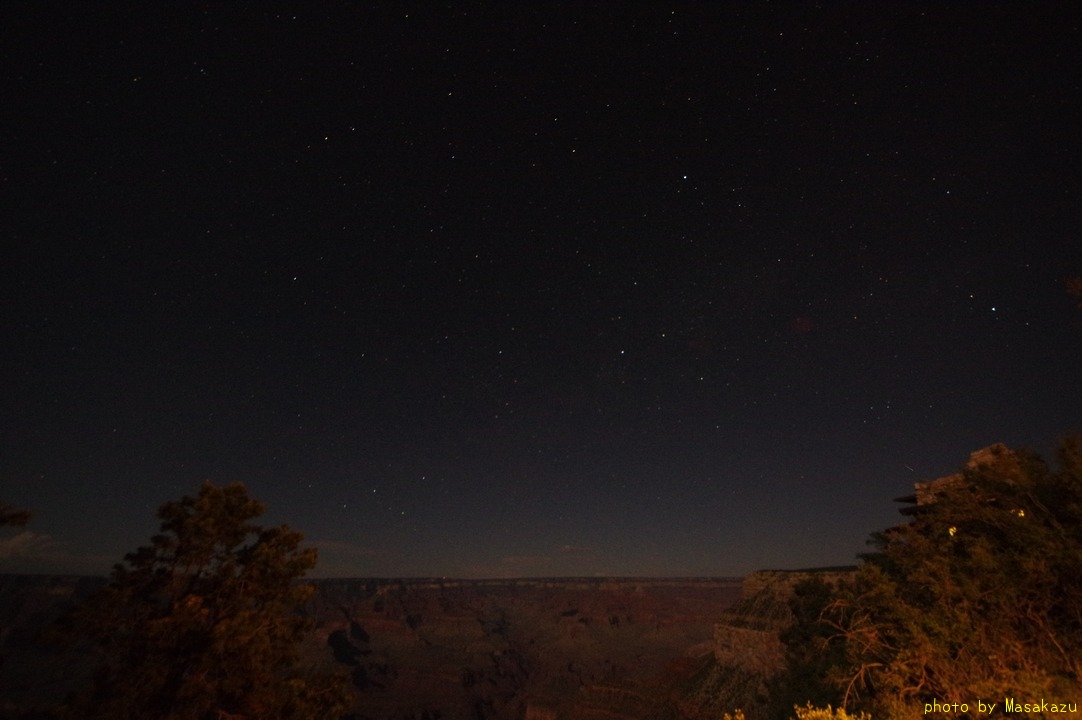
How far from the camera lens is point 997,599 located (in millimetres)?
11492

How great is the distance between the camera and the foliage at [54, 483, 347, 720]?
461 inches

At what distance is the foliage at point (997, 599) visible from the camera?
10758 millimetres

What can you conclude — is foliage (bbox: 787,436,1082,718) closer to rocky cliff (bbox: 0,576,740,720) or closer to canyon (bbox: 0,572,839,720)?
canyon (bbox: 0,572,839,720)

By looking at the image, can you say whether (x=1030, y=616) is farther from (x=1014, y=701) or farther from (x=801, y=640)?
(x=801, y=640)

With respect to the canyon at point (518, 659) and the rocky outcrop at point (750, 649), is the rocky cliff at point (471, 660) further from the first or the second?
the rocky outcrop at point (750, 649)

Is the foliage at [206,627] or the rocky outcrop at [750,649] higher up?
the foliage at [206,627]

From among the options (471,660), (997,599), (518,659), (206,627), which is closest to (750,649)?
(997,599)

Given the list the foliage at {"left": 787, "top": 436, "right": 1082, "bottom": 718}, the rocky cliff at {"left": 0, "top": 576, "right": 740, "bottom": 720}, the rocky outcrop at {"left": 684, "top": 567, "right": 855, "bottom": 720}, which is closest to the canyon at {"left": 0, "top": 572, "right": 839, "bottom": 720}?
the rocky outcrop at {"left": 684, "top": 567, "right": 855, "bottom": 720}

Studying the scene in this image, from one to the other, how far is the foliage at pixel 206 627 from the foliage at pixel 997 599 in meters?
14.5

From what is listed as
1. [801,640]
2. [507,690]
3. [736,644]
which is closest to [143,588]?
[801,640]

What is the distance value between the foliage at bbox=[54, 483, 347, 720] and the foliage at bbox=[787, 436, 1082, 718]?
14.5 meters

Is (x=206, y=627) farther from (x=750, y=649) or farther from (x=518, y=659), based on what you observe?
(x=518, y=659)

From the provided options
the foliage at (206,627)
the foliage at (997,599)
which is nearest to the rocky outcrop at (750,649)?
the foliage at (997,599)

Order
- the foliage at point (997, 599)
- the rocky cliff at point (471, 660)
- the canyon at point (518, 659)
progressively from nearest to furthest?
the foliage at point (997, 599), the canyon at point (518, 659), the rocky cliff at point (471, 660)
